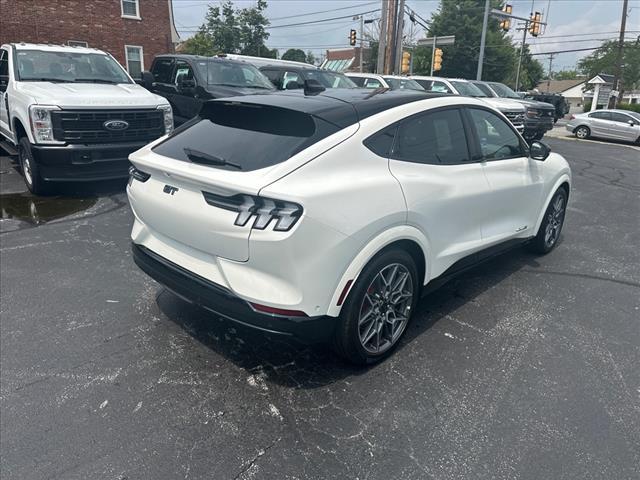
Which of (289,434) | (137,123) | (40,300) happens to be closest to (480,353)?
(289,434)

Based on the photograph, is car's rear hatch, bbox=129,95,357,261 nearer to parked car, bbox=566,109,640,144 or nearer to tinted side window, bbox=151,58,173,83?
tinted side window, bbox=151,58,173,83

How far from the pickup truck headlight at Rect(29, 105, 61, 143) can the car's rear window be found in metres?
3.88

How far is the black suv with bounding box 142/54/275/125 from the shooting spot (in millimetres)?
8766

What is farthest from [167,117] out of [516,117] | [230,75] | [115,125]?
[516,117]

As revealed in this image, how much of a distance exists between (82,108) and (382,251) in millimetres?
5317

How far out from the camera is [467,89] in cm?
1619

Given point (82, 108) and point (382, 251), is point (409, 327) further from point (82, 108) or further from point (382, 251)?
point (82, 108)

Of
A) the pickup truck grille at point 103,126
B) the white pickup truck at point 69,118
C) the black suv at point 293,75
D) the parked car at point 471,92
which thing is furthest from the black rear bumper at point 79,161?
the parked car at point 471,92

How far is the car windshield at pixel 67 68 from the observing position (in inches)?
294

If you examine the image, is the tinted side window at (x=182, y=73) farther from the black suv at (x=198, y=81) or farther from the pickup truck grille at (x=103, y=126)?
the pickup truck grille at (x=103, y=126)

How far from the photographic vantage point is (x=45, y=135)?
6.29 metres

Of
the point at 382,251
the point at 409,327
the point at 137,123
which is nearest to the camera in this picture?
the point at 382,251

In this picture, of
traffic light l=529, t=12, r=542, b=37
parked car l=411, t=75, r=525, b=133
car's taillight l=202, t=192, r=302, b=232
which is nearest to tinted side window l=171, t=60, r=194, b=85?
car's taillight l=202, t=192, r=302, b=232

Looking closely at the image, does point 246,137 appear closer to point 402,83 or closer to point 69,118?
point 69,118
